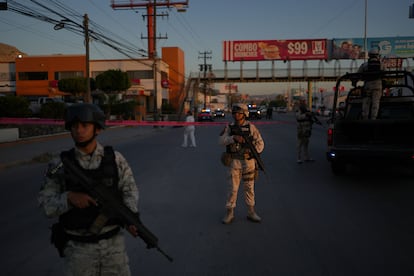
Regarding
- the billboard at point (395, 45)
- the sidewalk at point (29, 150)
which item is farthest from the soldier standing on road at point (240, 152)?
the billboard at point (395, 45)

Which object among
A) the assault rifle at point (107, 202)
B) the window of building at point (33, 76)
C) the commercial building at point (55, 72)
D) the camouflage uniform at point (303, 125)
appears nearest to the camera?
the assault rifle at point (107, 202)

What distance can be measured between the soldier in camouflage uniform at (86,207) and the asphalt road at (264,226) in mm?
637

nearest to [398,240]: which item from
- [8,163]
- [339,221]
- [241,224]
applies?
[339,221]

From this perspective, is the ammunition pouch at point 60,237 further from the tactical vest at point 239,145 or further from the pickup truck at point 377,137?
the pickup truck at point 377,137

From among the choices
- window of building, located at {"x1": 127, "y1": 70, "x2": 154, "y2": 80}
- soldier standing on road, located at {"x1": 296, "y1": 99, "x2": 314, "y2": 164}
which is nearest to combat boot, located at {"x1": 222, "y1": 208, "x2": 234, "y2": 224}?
soldier standing on road, located at {"x1": 296, "y1": 99, "x2": 314, "y2": 164}

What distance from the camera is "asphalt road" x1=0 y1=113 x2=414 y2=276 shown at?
416 cm

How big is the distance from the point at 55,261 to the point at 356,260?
10.8 ft

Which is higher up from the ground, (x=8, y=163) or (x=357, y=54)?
(x=357, y=54)

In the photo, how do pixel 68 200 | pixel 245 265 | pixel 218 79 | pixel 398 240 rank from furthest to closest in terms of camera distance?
pixel 218 79 → pixel 398 240 → pixel 245 265 → pixel 68 200

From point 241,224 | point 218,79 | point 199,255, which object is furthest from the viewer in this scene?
point 218,79

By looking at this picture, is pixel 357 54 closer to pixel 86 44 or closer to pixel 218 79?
pixel 218 79

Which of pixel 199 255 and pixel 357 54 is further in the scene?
pixel 357 54

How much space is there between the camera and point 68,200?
240 cm

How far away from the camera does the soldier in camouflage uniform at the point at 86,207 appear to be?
2453mm
